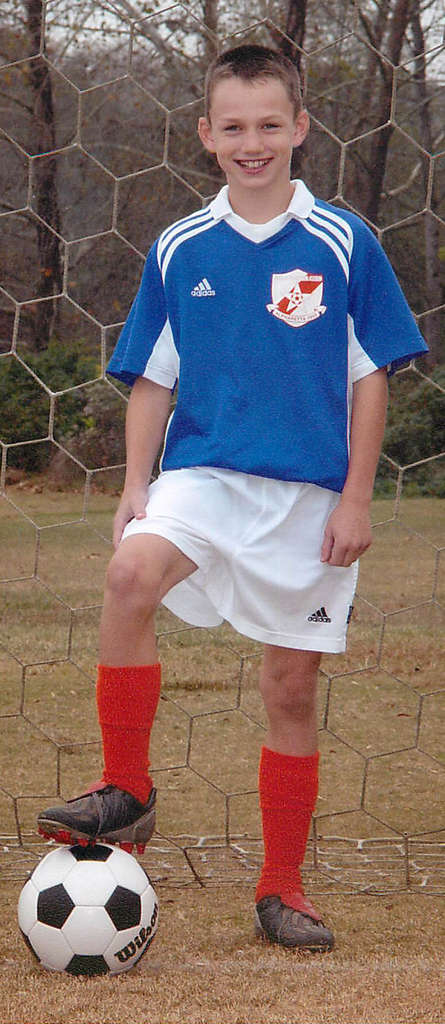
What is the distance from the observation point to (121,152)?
2723 millimetres

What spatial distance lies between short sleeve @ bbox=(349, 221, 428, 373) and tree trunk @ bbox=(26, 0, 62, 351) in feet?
3.26

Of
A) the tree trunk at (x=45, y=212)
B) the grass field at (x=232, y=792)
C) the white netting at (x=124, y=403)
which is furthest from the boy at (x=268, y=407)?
the tree trunk at (x=45, y=212)

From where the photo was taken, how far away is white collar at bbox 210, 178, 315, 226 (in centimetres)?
149

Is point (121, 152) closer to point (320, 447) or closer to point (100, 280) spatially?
point (100, 280)

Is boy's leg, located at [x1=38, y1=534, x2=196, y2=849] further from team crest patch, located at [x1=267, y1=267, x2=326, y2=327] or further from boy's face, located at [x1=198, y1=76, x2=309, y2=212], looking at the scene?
boy's face, located at [x1=198, y1=76, x2=309, y2=212]

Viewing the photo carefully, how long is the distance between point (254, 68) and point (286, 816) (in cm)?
94

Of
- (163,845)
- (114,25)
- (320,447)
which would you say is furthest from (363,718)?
(114,25)

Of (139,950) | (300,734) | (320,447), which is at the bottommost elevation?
(139,950)

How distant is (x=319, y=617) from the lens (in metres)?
1.47

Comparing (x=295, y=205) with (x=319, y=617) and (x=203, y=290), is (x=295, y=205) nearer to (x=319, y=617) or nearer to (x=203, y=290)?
(x=203, y=290)

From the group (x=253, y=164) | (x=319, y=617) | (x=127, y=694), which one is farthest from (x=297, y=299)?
(x=127, y=694)

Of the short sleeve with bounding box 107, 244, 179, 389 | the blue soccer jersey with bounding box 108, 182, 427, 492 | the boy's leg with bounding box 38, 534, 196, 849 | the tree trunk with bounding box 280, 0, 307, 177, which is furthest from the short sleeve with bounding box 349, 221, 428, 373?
the tree trunk with bounding box 280, 0, 307, 177

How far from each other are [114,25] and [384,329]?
5.83 ft

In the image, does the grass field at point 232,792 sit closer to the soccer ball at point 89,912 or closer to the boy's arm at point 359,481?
the soccer ball at point 89,912
